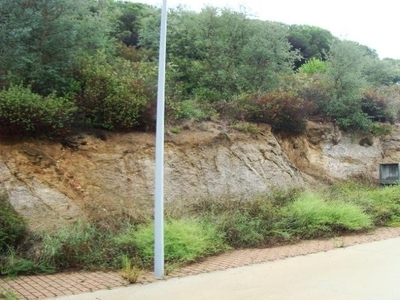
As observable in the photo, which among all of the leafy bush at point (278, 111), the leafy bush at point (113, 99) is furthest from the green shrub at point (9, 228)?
the leafy bush at point (278, 111)

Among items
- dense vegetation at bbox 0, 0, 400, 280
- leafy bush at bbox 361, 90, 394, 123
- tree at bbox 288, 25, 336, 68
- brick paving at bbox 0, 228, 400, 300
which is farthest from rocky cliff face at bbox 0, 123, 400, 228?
tree at bbox 288, 25, 336, 68

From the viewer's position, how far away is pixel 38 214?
716cm

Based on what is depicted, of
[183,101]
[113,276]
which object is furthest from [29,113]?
[183,101]

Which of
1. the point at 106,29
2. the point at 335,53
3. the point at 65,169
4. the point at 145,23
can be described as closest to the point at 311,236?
the point at 65,169

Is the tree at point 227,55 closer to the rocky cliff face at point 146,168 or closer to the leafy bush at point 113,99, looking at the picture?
the rocky cliff face at point 146,168

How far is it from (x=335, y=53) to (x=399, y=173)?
4688 millimetres

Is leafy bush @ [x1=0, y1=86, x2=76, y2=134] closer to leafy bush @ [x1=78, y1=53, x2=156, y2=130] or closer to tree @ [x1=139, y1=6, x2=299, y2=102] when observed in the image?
leafy bush @ [x1=78, y1=53, x2=156, y2=130]

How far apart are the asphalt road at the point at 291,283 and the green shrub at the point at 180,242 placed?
72 centimetres

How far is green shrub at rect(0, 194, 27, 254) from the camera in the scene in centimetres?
602

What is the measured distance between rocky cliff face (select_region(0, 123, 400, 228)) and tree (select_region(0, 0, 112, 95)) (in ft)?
5.00

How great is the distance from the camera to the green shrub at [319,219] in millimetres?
8117

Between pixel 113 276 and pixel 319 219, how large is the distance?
4542 millimetres

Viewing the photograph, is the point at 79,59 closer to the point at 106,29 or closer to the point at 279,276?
the point at 106,29

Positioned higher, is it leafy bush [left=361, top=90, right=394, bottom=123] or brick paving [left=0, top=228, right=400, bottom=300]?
leafy bush [left=361, top=90, right=394, bottom=123]
